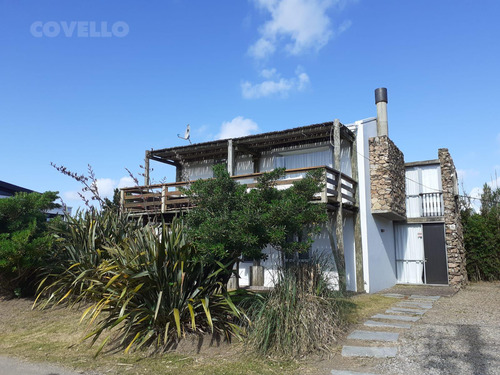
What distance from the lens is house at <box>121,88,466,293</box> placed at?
11500 mm

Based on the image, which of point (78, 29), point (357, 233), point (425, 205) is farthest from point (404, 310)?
point (78, 29)

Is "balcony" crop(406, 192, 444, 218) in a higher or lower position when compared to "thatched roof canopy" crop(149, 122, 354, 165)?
lower

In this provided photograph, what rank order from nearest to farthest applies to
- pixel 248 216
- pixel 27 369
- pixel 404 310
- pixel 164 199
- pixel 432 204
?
pixel 27 369 → pixel 248 216 → pixel 404 310 → pixel 164 199 → pixel 432 204

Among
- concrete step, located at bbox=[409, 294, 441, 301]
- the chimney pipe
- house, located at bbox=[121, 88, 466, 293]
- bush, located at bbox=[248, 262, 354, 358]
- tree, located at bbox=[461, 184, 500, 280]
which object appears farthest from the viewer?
tree, located at bbox=[461, 184, 500, 280]

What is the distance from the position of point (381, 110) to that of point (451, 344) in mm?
10111

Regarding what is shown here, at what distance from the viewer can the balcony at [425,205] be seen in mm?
14641

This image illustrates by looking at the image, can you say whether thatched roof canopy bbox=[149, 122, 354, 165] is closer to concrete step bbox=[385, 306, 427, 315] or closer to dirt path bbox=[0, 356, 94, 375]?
concrete step bbox=[385, 306, 427, 315]

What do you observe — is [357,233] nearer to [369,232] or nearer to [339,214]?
[369,232]

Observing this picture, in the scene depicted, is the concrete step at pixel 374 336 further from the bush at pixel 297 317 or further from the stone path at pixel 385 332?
the bush at pixel 297 317

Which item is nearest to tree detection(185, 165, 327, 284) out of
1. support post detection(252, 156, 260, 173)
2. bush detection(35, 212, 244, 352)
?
bush detection(35, 212, 244, 352)

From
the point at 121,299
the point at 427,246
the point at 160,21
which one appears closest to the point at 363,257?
the point at 427,246

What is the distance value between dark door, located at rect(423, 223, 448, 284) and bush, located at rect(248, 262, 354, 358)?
982 cm

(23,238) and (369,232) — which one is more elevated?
(369,232)

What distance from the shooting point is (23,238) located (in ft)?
28.5
